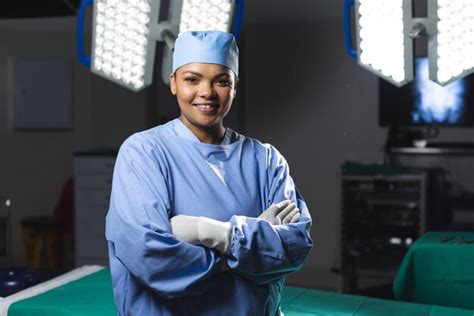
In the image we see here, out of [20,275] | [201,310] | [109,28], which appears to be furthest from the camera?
[20,275]

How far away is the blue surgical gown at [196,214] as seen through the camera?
1494mm

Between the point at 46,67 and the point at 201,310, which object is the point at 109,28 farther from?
the point at 46,67

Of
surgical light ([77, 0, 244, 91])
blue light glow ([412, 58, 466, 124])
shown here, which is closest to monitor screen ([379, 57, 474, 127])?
blue light glow ([412, 58, 466, 124])

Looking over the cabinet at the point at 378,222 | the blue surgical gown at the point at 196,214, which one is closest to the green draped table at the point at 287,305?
the blue surgical gown at the point at 196,214

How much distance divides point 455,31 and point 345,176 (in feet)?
9.15

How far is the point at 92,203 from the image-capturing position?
514cm

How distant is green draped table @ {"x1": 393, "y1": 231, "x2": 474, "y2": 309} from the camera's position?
103 inches

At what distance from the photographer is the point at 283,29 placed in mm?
5785

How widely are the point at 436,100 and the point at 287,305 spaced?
3.44 m

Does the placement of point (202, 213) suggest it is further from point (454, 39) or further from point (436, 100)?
point (436, 100)

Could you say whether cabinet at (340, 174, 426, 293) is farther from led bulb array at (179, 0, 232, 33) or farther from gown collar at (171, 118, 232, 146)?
gown collar at (171, 118, 232, 146)

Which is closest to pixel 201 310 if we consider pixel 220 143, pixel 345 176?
pixel 220 143

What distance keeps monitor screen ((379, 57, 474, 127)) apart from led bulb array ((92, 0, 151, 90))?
11.0ft

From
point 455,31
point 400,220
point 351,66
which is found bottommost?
point 400,220
